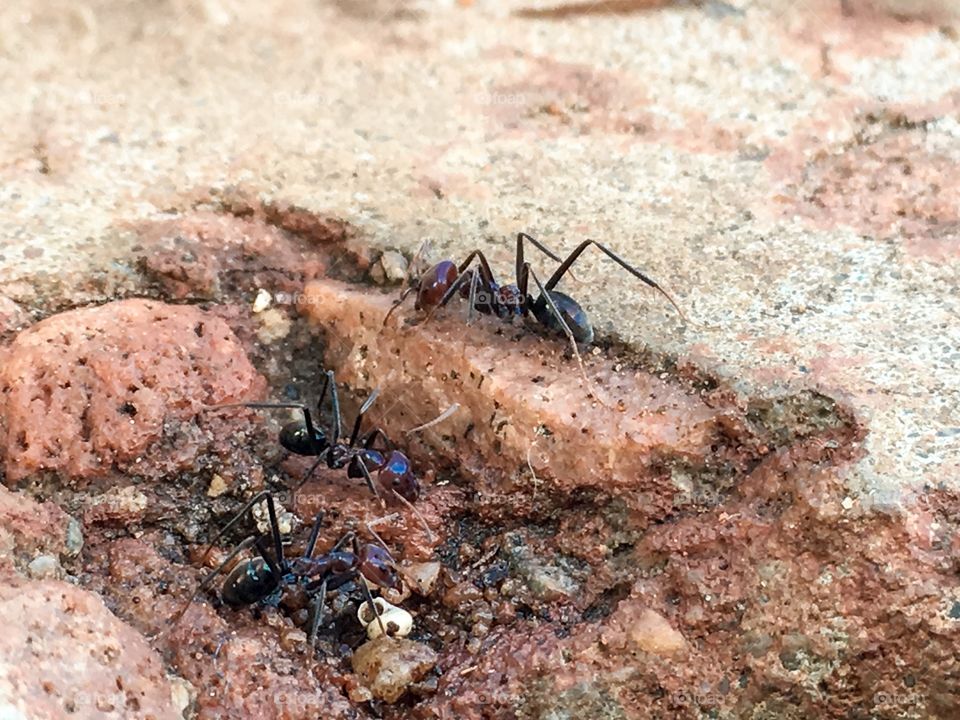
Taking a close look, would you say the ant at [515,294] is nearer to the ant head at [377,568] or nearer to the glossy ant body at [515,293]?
the glossy ant body at [515,293]

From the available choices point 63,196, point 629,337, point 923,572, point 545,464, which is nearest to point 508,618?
point 545,464

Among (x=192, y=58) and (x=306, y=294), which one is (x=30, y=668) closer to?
(x=306, y=294)

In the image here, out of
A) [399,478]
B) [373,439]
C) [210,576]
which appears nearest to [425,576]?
[399,478]

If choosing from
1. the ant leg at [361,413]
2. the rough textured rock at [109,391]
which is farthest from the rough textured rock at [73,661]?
the ant leg at [361,413]

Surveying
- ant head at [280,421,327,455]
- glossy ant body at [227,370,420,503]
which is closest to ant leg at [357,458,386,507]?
glossy ant body at [227,370,420,503]

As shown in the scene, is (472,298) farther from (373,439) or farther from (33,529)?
(33,529)

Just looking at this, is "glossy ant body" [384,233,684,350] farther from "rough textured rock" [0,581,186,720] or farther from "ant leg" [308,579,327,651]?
"rough textured rock" [0,581,186,720]
